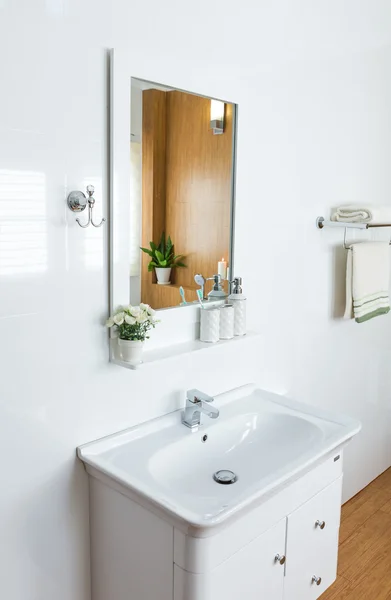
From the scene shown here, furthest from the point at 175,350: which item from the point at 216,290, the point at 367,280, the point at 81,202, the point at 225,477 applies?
the point at 367,280

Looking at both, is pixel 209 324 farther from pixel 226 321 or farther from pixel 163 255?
pixel 163 255

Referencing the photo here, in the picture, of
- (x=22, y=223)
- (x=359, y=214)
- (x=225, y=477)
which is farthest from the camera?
(x=359, y=214)

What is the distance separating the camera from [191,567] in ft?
4.32

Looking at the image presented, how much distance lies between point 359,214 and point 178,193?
937 mm

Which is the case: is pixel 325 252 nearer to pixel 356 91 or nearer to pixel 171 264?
pixel 356 91

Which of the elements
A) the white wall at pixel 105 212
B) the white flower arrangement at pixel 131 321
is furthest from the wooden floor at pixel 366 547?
the white flower arrangement at pixel 131 321

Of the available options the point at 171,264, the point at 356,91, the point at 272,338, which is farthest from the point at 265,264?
the point at 356,91

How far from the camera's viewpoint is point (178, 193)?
5.63 feet

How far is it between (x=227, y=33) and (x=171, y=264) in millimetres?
765

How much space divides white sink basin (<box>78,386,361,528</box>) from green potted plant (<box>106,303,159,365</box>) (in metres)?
0.25

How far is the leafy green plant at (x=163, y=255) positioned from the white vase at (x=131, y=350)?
24cm

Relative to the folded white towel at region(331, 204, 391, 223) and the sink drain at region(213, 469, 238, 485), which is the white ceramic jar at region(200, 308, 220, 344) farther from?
the folded white towel at region(331, 204, 391, 223)

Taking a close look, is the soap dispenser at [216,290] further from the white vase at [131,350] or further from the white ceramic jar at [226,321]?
the white vase at [131,350]

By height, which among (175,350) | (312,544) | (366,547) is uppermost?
(175,350)
